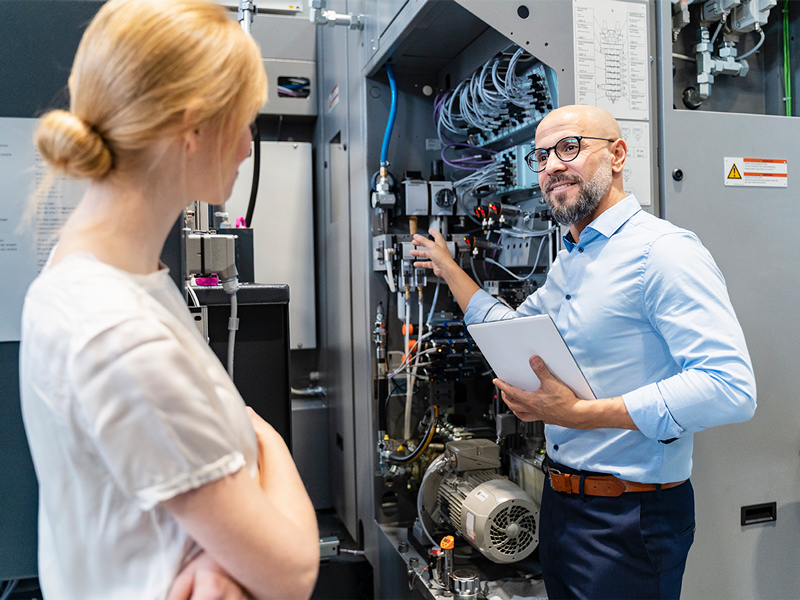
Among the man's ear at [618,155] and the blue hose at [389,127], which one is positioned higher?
the blue hose at [389,127]

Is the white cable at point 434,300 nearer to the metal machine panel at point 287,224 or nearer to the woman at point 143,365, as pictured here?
the metal machine panel at point 287,224

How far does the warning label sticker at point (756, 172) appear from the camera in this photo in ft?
5.71

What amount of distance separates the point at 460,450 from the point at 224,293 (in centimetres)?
103

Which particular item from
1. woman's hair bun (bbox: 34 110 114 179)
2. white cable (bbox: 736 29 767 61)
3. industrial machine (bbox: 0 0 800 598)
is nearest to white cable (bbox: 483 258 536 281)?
industrial machine (bbox: 0 0 800 598)

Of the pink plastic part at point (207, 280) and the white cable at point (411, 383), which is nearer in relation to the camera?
the pink plastic part at point (207, 280)

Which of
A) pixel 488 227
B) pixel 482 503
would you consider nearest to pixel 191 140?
pixel 482 503

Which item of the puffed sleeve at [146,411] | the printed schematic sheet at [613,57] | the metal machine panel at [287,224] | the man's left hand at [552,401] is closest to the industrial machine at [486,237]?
the printed schematic sheet at [613,57]

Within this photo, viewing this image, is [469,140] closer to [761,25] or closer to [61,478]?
[761,25]

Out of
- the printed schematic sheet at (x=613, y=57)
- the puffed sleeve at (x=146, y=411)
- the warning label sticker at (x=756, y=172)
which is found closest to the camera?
the puffed sleeve at (x=146, y=411)

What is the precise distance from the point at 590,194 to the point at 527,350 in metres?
0.45

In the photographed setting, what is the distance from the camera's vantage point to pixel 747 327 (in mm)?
1751

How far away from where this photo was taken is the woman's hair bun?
0.58 meters

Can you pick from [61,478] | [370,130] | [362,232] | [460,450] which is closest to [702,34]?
[370,130]

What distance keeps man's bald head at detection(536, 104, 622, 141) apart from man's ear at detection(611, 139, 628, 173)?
2cm
